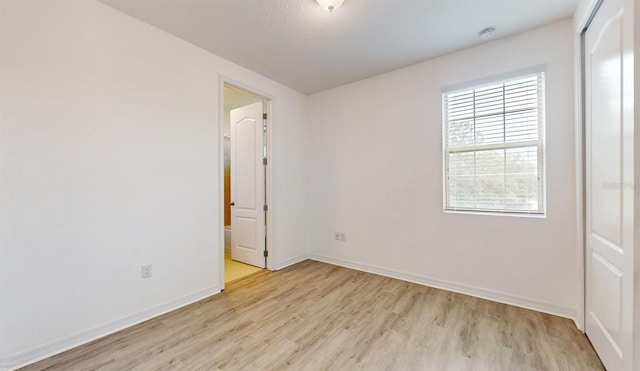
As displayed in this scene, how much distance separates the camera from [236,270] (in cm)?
351

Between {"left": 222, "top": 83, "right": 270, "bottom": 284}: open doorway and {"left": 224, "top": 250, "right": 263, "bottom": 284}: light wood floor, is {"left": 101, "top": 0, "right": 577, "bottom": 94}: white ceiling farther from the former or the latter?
{"left": 224, "top": 250, "right": 263, "bottom": 284}: light wood floor

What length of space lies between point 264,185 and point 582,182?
326 cm

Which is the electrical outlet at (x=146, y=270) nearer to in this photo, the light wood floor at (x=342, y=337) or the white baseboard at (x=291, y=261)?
the light wood floor at (x=342, y=337)

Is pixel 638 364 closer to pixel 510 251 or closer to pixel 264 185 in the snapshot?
pixel 510 251

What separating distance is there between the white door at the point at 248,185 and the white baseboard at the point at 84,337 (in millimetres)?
1191

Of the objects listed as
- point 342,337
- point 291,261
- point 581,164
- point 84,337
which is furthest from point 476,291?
point 84,337

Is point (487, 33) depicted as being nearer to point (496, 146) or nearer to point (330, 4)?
point (496, 146)

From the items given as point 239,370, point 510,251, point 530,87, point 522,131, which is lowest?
point 239,370

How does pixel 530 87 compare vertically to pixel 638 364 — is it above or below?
above

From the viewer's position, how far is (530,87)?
2430 mm

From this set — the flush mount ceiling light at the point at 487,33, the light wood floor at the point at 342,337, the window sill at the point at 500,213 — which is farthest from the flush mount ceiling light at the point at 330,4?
the light wood floor at the point at 342,337

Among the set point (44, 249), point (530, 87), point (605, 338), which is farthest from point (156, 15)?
point (605, 338)

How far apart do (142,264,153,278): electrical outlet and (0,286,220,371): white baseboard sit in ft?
1.01

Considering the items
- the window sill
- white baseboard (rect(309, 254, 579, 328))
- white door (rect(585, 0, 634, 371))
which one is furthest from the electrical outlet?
white door (rect(585, 0, 634, 371))
